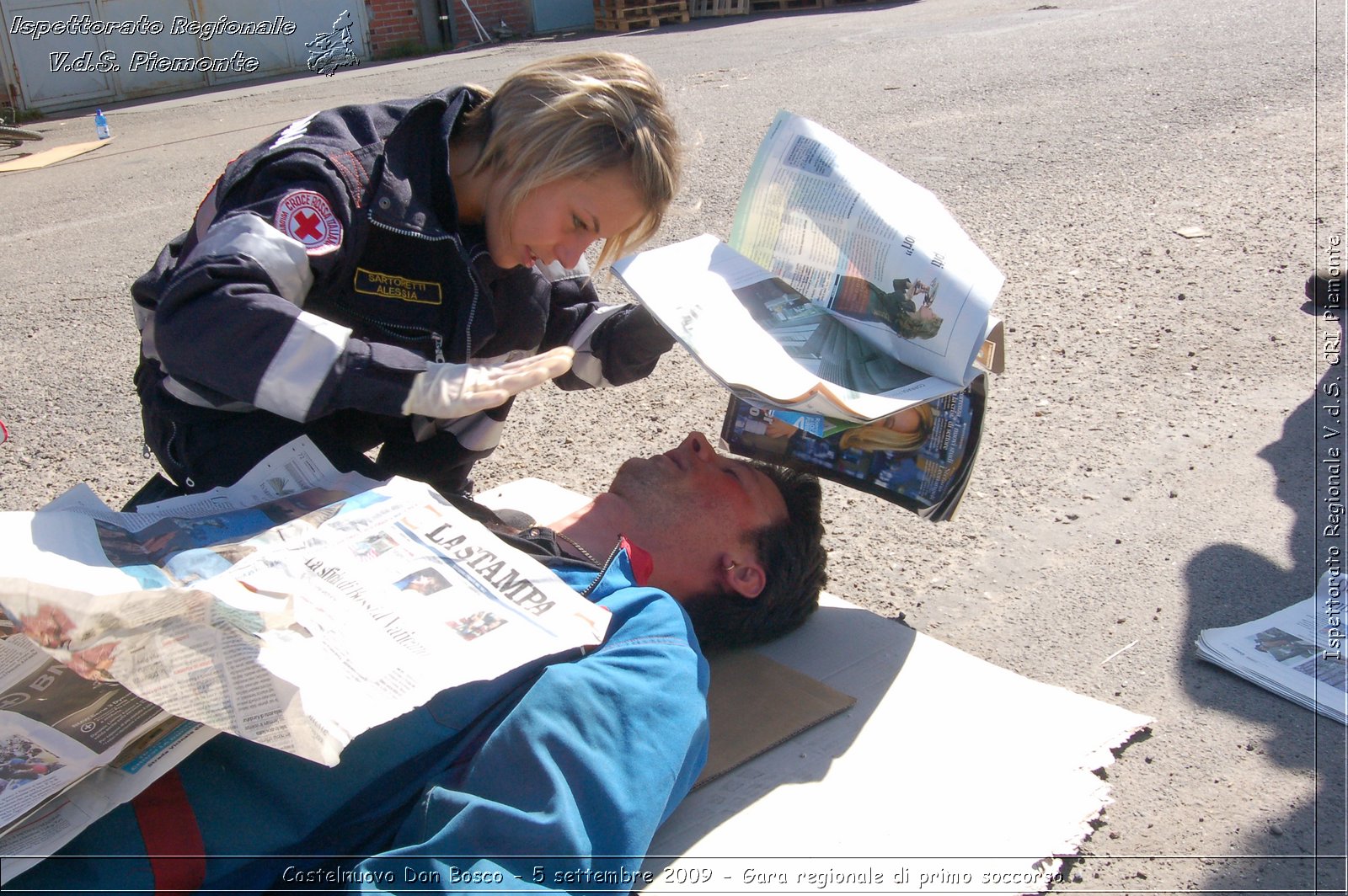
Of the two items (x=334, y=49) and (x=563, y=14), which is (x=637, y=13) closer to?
(x=563, y=14)

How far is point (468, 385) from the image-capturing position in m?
1.64

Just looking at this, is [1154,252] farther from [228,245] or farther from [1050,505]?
[228,245]

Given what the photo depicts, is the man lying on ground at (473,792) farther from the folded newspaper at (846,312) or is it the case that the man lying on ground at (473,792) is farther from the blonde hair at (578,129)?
the blonde hair at (578,129)

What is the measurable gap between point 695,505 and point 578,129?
807mm

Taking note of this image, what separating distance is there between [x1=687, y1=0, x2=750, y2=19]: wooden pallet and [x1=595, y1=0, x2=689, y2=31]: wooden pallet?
0.73ft

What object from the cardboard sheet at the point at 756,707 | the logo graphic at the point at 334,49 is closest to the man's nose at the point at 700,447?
the cardboard sheet at the point at 756,707

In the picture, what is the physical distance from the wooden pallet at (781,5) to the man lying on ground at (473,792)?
12816 mm

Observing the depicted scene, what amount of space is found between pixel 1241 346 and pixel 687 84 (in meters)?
5.69

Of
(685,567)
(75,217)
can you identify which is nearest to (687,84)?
(75,217)

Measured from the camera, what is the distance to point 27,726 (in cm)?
143

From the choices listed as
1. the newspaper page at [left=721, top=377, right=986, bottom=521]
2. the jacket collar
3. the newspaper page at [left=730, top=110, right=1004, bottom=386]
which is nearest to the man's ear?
the newspaper page at [left=721, top=377, right=986, bottom=521]

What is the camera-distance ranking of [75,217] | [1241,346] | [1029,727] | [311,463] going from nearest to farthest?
[311,463] < [1029,727] < [1241,346] < [75,217]

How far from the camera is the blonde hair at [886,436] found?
2.19 metres

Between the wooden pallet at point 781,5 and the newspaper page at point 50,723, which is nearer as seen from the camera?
the newspaper page at point 50,723
